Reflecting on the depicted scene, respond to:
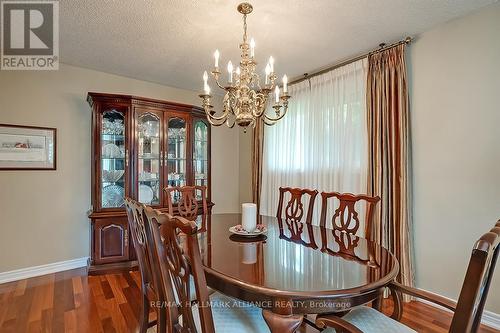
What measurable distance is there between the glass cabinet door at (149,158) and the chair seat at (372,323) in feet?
8.56

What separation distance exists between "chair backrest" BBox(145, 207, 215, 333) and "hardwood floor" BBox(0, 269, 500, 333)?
102 centimetres

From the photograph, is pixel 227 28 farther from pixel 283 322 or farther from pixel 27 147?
pixel 27 147

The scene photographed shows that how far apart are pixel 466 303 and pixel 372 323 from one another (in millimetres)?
597

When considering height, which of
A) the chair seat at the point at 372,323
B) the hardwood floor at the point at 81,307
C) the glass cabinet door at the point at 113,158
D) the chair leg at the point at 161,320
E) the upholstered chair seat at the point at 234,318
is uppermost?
the glass cabinet door at the point at 113,158

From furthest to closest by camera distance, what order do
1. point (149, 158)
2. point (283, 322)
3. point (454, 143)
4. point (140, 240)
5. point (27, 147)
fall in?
1. point (149, 158)
2. point (27, 147)
3. point (454, 143)
4. point (140, 240)
5. point (283, 322)

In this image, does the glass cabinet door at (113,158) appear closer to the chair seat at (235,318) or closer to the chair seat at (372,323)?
the chair seat at (235,318)

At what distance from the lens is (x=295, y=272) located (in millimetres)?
1181

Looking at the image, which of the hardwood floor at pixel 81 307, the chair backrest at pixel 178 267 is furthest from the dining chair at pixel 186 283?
the hardwood floor at pixel 81 307

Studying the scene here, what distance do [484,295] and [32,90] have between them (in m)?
4.02

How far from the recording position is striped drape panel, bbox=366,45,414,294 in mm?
2363

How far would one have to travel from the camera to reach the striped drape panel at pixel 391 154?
2.36 metres

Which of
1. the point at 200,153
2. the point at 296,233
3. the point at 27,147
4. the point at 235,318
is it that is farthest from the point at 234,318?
the point at 27,147

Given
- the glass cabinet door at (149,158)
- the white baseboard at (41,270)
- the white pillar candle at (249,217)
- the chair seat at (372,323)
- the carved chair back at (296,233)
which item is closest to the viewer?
the chair seat at (372,323)

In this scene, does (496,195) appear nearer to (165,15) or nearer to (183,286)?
(183,286)
